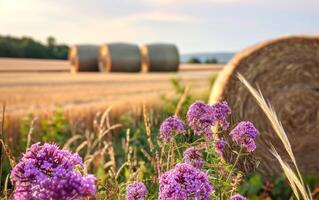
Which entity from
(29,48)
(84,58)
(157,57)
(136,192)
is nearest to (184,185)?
(136,192)

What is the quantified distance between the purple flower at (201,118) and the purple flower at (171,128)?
0.14 feet

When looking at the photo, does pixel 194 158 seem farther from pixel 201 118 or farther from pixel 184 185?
pixel 184 185

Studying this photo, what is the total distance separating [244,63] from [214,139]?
16.0 feet

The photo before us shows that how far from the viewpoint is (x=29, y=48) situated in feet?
124

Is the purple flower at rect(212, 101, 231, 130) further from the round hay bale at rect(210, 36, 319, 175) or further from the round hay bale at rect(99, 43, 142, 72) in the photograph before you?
the round hay bale at rect(99, 43, 142, 72)

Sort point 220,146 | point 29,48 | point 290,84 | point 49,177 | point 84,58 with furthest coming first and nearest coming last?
point 29,48
point 84,58
point 290,84
point 220,146
point 49,177

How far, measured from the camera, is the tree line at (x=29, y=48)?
35.9 meters

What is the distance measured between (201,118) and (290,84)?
520 centimetres

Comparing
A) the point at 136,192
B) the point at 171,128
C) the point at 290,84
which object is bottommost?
the point at 290,84

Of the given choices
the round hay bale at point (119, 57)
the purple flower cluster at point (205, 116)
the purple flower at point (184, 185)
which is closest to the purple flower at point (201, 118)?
the purple flower cluster at point (205, 116)

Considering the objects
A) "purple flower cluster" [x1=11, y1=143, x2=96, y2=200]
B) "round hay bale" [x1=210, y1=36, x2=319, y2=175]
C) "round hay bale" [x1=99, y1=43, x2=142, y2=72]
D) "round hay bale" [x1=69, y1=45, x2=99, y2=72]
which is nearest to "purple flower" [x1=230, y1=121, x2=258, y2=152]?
"purple flower cluster" [x1=11, y1=143, x2=96, y2=200]

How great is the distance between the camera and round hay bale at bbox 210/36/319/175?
6.39m

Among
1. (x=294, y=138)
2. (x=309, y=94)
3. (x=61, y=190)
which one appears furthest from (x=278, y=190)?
(x=61, y=190)

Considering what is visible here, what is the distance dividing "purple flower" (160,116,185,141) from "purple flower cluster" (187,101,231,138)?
1.6 inches
